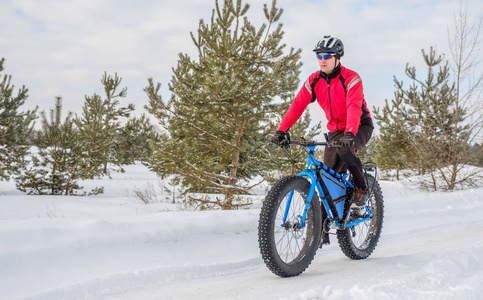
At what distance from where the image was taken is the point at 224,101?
9.02 metres

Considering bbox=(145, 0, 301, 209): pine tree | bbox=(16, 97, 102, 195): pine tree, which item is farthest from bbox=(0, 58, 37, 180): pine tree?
bbox=(145, 0, 301, 209): pine tree

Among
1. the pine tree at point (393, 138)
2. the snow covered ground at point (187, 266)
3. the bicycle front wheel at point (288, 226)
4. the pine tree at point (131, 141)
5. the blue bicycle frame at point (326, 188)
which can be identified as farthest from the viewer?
the pine tree at point (131, 141)

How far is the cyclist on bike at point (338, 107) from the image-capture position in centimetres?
337

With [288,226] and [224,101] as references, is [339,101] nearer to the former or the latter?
[288,226]

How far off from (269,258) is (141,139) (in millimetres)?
26480

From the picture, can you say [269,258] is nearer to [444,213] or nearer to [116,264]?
[116,264]

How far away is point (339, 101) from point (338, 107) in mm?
73

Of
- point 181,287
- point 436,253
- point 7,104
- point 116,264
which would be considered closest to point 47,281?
point 116,264

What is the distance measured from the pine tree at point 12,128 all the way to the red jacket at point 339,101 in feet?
41.8

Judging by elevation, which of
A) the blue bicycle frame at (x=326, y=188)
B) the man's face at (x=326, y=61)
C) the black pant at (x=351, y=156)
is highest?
the man's face at (x=326, y=61)

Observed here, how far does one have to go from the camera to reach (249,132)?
986cm

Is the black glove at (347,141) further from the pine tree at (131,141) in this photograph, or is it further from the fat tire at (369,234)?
the pine tree at (131,141)

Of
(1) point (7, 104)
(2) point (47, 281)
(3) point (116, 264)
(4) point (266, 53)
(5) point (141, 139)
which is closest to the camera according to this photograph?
(2) point (47, 281)

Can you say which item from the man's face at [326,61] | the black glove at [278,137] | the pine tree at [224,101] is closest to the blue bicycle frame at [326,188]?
the black glove at [278,137]
